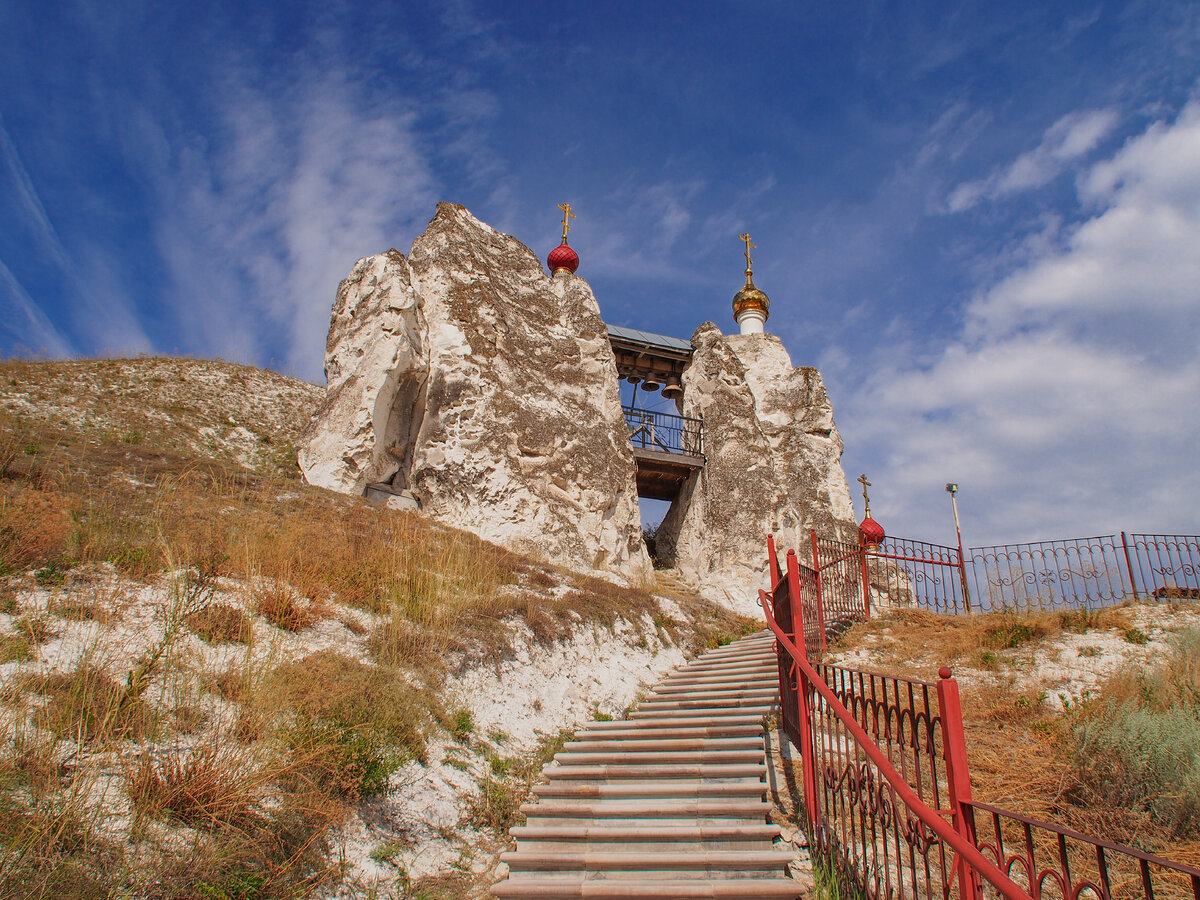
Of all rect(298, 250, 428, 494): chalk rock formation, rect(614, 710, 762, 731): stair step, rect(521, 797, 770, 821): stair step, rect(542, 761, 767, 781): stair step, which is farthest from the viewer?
rect(298, 250, 428, 494): chalk rock formation

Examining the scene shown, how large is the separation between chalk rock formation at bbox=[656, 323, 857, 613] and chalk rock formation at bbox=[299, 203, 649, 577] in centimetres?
295

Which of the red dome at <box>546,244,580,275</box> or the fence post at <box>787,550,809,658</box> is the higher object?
the red dome at <box>546,244,580,275</box>

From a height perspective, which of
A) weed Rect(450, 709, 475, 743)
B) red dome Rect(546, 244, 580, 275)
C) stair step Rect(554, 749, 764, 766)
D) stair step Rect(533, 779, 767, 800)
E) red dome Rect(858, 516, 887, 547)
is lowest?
stair step Rect(533, 779, 767, 800)

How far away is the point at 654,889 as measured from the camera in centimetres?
375

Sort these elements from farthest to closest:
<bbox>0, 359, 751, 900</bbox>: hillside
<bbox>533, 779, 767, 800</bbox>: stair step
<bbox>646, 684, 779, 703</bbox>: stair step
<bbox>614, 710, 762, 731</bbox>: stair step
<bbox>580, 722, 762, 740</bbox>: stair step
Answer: <bbox>646, 684, 779, 703</bbox>: stair step
<bbox>614, 710, 762, 731</bbox>: stair step
<bbox>580, 722, 762, 740</bbox>: stair step
<bbox>533, 779, 767, 800</bbox>: stair step
<bbox>0, 359, 751, 900</bbox>: hillside

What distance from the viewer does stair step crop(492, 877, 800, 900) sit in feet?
12.1

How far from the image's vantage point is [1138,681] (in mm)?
6160

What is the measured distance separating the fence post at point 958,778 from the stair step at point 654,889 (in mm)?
1353

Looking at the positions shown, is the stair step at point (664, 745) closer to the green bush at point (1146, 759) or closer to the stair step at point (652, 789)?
the stair step at point (652, 789)

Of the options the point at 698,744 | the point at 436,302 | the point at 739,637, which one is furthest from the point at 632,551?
the point at 698,744

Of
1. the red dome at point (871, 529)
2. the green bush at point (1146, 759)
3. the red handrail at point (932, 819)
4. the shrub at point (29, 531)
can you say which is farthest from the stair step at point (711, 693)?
the red dome at point (871, 529)

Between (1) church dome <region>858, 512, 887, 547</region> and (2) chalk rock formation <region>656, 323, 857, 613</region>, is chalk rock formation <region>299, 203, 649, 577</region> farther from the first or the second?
(1) church dome <region>858, 512, 887, 547</region>

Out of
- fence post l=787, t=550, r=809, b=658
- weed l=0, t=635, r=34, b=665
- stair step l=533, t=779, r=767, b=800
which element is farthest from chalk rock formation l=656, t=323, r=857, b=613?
weed l=0, t=635, r=34, b=665

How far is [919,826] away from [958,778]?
51 cm
